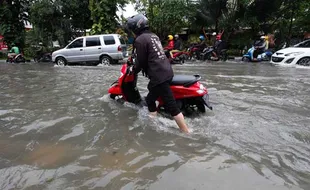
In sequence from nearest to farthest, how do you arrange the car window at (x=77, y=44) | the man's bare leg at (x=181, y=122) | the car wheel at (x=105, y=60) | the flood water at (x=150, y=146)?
the flood water at (x=150, y=146), the man's bare leg at (x=181, y=122), the car wheel at (x=105, y=60), the car window at (x=77, y=44)

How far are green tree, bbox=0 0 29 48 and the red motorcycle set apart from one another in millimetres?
20876

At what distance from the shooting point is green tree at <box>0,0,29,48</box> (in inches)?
896

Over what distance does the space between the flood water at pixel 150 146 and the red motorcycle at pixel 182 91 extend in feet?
0.81

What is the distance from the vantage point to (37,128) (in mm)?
4566

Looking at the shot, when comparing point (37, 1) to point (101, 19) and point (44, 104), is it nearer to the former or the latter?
point (101, 19)

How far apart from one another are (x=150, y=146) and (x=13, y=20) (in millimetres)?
23486

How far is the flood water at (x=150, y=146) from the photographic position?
114 inches

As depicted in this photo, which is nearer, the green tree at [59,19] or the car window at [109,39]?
the car window at [109,39]

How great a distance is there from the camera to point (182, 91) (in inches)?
183

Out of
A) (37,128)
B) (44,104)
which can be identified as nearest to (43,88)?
(44,104)

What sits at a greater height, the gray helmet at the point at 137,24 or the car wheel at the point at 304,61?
the gray helmet at the point at 137,24

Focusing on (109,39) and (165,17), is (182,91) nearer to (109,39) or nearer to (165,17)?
(109,39)

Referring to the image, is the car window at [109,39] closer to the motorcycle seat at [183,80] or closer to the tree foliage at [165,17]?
the tree foliage at [165,17]

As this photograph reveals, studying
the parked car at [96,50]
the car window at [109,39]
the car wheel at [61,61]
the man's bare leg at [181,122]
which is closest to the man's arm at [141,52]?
the man's bare leg at [181,122]
